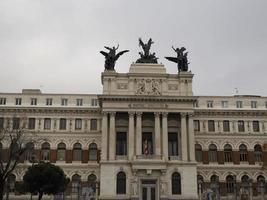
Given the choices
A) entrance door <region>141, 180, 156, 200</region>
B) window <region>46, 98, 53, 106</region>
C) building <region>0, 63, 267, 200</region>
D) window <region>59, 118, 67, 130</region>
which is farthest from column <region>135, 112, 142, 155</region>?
window <region>46, 98, 53, 106</region>

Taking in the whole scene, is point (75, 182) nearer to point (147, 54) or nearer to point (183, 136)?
point (183, 136)

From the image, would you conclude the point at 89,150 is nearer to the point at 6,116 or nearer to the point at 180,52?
the point at 6,116

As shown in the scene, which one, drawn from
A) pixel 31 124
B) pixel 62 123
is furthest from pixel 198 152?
pixel 31 124

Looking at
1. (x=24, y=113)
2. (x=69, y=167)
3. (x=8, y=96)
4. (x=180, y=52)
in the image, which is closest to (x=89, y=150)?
(x=69, y=167)

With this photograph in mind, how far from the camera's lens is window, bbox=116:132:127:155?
60.4 metres

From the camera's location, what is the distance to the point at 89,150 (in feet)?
209

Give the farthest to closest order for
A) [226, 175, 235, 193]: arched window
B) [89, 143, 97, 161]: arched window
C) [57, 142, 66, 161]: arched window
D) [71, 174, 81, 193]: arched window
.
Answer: [89, 143, 97, 161]: arched window → [57, 142, 66, 161]: arched window → [226, 175, 235, 193]: arched window → [71, 174, 81, 193]: arched window

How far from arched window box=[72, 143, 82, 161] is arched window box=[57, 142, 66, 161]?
60.2 inches

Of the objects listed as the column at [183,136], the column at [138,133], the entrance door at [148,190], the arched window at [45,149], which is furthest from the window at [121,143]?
the arched window at [45,149]

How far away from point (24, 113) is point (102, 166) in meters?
15.6

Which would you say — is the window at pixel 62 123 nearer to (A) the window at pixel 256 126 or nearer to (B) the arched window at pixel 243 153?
(B) the arched window at pixel 243 153

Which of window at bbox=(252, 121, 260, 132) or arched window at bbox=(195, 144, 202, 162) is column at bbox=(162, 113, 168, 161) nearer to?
arched window at bbox=(195, 144, 202, 162)

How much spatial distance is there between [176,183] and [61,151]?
60.0ft

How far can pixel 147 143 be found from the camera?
6069 centimetres
